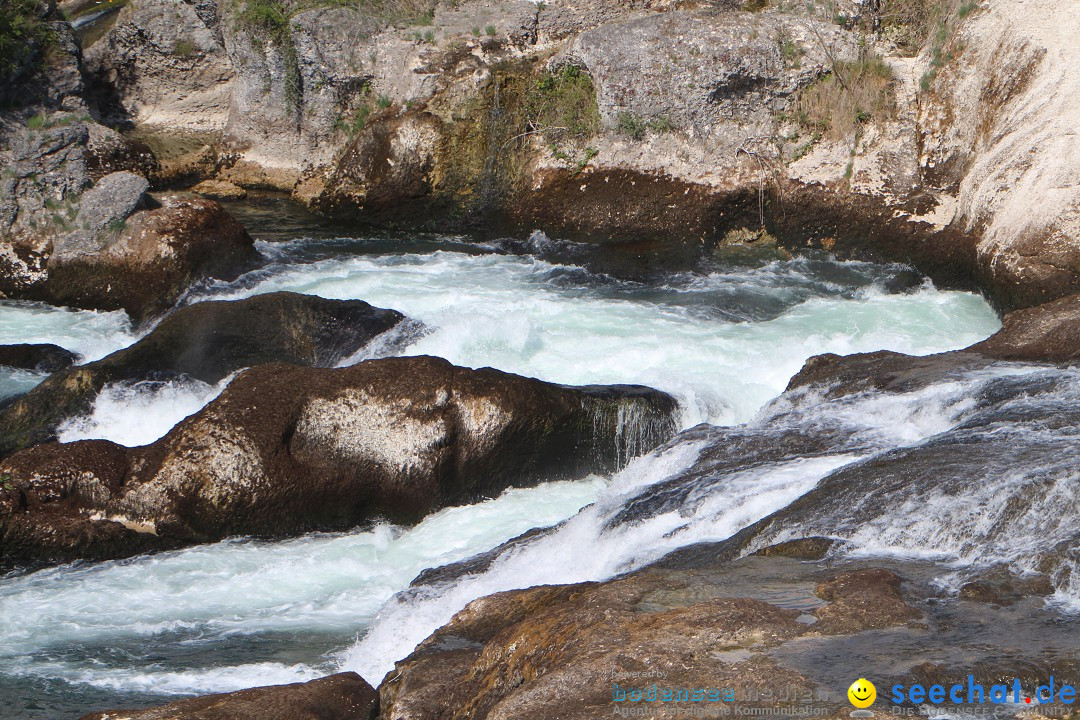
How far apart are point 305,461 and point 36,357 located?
411 centimetres

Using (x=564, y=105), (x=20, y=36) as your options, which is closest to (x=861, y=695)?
(x=564, y=105)

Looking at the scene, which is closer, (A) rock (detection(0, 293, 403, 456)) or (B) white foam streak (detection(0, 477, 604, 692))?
(B) white foam streak (detection(0, 477, 604, 692))

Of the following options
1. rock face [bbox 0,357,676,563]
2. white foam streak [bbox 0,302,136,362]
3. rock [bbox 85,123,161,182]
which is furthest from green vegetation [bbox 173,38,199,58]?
rock face [bbox 0,357,676,563]

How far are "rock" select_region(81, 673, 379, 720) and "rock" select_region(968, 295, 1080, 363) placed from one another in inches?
225

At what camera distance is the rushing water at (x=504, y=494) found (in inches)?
252

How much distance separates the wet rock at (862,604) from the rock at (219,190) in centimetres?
1360

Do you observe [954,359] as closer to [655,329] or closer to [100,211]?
[655,329]

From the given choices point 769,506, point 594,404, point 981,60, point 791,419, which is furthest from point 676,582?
point 981,60

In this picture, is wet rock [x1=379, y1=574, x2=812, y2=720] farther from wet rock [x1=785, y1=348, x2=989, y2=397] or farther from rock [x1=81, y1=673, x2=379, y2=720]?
wet rock [x1=785, y1=348, x2=989, y2=397]

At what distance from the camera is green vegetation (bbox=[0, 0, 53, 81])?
52.9 feet

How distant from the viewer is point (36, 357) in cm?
1079

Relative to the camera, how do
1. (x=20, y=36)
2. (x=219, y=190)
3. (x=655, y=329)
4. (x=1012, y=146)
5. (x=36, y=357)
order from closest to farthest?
(x=36, y=357) → (x=655, y=329) → (x=1012, y=146) → (x=20, y=36) → (x=219, y=190)

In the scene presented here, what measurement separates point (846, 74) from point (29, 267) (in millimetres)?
9954

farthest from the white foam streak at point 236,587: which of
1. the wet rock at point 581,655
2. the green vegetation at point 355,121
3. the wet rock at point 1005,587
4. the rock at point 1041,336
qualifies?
the green vegetation at point 355,121
